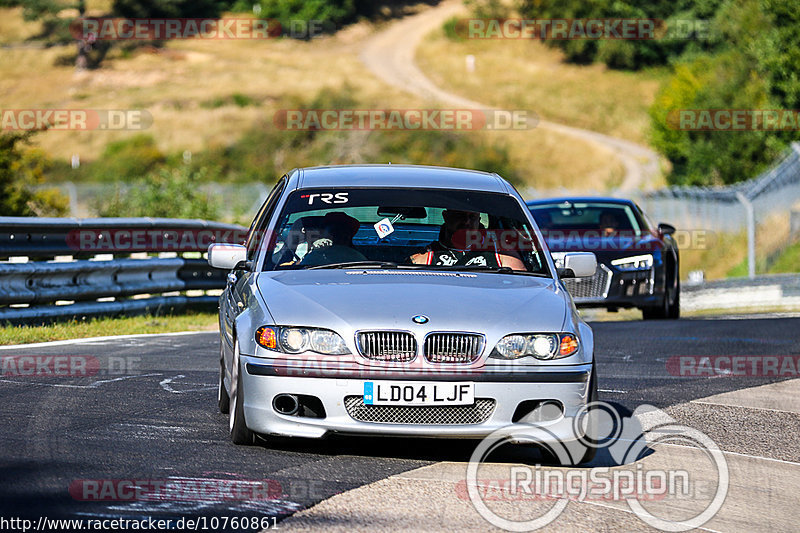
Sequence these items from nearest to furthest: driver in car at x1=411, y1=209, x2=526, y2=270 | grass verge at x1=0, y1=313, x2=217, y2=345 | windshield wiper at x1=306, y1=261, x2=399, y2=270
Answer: windshield wiper at x1=306, y1=261, x2=399, y2=270
driver in car at x1=411, y1=209, x2=526, y2=270
grass verge at x1=0, y1=313, x2=217, y2=345

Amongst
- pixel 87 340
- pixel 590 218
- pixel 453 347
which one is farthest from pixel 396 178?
pixel 590 218

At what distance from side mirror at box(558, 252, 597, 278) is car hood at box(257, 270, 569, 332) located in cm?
76

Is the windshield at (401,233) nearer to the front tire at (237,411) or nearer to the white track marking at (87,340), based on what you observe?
the front tire at (237,411)

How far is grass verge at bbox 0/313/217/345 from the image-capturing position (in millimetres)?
12203

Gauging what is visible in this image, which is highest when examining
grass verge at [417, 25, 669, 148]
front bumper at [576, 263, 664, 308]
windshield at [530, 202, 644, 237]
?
windshield at [530, 202, 644, 237]

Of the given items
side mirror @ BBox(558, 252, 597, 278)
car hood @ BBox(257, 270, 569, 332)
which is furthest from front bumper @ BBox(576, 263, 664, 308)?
car hood @ BBox(257, 270, 569, 332)

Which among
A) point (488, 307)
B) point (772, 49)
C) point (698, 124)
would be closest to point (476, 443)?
point (488, 307)

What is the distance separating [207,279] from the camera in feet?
54.9

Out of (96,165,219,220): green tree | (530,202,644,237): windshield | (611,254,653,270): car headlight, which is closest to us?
(611,254,653,270): car headlight

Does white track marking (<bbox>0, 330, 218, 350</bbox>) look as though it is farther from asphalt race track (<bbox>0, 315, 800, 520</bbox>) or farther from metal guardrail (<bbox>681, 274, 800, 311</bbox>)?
metal guardrail (<bbox>681, 274, 800, 311</bbox>)

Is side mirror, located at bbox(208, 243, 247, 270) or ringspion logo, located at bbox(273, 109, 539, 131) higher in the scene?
side mirror, located at bbox(208, 243, 247, 270)

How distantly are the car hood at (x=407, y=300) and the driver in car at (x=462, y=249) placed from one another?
0.31 metres

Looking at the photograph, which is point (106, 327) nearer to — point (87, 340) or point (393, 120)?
point (87, 340)

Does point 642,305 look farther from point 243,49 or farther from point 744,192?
point 243,49
